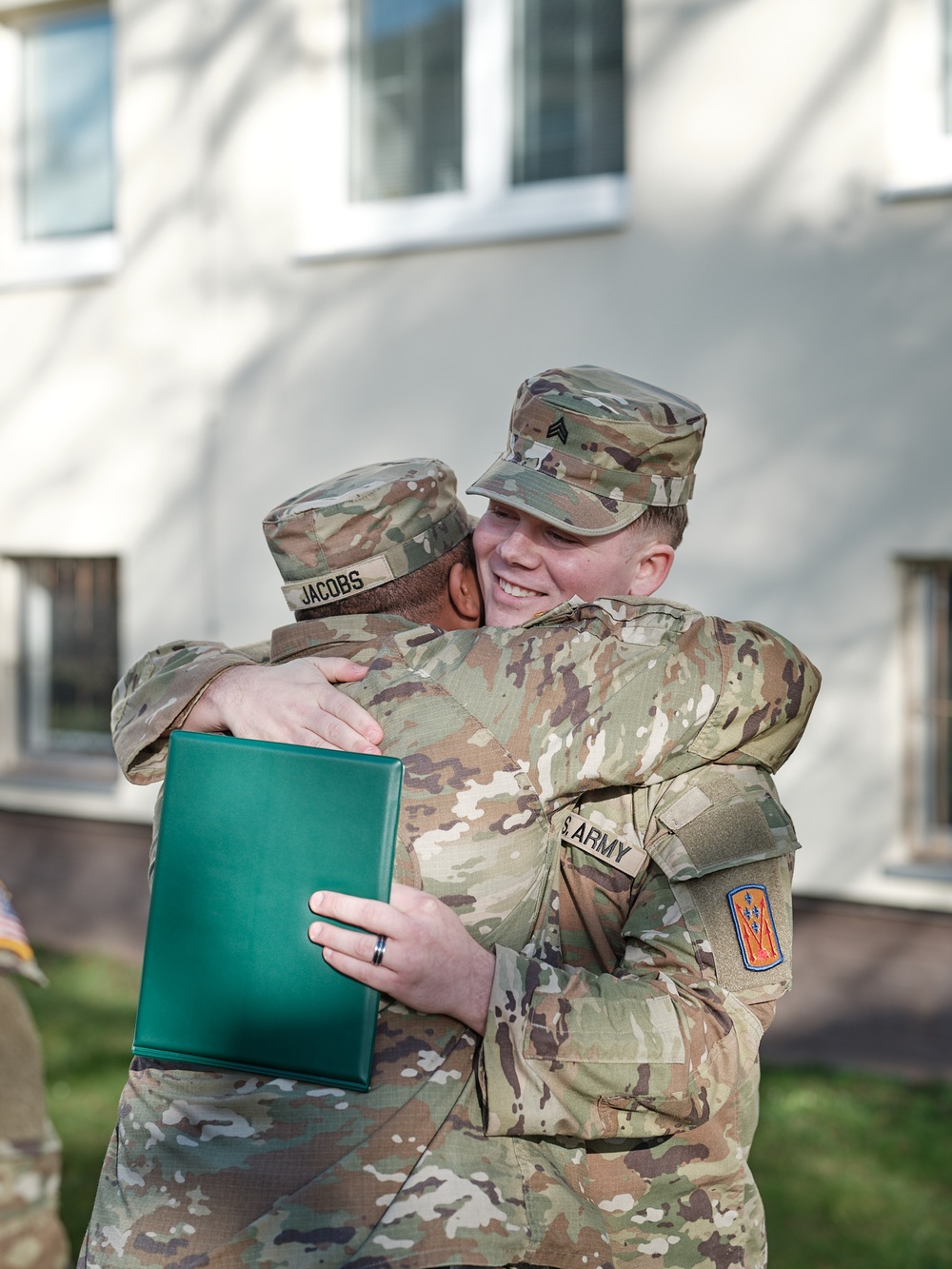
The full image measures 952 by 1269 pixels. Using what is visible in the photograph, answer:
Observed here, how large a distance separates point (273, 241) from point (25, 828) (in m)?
3.50

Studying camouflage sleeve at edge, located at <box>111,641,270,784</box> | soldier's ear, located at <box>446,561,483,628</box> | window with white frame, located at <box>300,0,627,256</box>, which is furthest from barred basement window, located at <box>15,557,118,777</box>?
soldier's ear, located at <box>446,561,483,628</box>

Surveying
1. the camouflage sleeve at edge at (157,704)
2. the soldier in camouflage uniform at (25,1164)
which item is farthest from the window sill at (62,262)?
the camouflage sleeve at edge at (157,704)

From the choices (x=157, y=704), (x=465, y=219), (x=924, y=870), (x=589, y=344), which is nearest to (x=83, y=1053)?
(x=924, y=870)

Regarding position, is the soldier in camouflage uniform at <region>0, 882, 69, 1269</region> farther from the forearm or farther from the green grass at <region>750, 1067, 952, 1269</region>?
the green grass at <region>750, 1067, 952, 1269</region>

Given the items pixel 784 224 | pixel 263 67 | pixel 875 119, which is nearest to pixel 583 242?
pixel 784 224

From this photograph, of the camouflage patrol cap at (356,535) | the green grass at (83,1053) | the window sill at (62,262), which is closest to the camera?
the camouflage patrol cap at (356,535)

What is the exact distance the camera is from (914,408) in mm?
5281

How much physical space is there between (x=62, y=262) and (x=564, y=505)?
628 centimetres

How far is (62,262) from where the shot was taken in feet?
24.6

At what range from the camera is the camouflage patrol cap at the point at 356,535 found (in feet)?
6.12

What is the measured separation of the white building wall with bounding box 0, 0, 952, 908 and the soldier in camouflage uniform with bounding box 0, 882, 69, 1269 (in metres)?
3.36

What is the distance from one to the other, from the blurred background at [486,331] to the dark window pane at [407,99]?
0.05 ft

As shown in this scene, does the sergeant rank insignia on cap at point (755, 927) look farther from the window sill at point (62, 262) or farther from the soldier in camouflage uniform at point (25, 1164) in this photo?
the window sill at point (62, 262)

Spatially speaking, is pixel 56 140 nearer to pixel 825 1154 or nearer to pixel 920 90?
pixel 920 90
